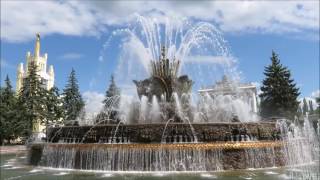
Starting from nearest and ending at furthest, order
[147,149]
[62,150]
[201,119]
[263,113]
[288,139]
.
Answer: [147,149]
[62,150]
[288,139]
[201,119]
[263,113]

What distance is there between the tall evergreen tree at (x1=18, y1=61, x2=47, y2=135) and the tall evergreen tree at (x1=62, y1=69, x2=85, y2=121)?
6.94 m

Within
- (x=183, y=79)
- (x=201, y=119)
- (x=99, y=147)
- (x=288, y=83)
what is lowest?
(x=99, y=147)

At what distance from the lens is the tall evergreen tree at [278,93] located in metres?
43.8

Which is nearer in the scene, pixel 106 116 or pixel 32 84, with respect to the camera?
pixel 106 116

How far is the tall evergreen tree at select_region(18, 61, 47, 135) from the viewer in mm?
40750

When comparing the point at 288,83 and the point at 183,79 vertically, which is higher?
the point at 288,83

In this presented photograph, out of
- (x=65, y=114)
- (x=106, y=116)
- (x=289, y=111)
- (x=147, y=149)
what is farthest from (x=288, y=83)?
(x=147, y=149)

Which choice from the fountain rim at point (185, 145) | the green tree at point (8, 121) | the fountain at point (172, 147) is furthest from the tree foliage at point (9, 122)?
the fountain rim at point (185, 145)

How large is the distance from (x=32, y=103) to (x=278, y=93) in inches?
1208

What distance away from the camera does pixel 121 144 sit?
12.4 m

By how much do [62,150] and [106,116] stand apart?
4314 millimetres

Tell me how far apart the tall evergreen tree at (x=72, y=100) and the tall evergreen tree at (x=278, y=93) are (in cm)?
2626

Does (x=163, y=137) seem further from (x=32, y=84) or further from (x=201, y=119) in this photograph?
(x=32, y=84)

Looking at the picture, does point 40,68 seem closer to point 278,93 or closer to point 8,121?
point 8,121
